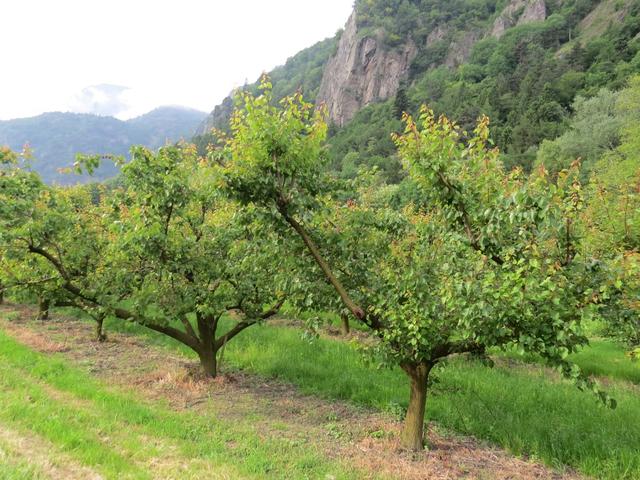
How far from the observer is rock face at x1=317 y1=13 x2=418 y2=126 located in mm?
175875

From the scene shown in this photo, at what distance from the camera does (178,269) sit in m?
10.5

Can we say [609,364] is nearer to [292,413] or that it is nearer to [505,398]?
[505,398]

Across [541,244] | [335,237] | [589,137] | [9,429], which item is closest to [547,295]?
[541,244]

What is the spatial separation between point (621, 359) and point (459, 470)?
12.2 m

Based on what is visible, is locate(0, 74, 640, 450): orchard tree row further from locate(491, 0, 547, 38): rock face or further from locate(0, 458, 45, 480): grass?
locate(491, 0, 547, 38): rock face

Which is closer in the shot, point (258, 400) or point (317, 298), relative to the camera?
point (317, 298)

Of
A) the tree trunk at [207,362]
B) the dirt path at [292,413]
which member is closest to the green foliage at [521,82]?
the dirt path at [292,413]

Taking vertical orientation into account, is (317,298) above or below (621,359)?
above

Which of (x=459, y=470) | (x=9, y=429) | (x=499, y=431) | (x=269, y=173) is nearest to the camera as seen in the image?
(x=9, y=429)

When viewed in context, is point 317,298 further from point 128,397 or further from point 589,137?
point 589,137

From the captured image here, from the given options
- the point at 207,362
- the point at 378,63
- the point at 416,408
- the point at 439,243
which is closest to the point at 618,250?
the point at 439,243

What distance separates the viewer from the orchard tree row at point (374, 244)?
533 cm

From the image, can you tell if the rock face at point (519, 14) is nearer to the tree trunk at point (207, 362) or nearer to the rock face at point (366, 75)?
the rock face at point (366, 75)

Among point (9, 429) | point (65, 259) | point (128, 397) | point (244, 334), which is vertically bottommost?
point (244, 334)
